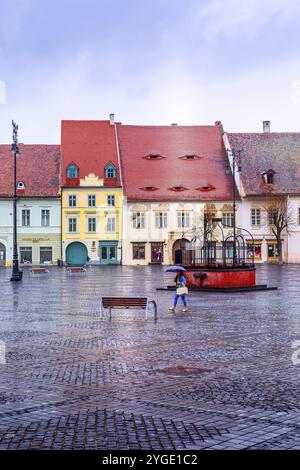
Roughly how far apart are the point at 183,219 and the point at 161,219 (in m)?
2.20

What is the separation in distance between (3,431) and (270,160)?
68278mm

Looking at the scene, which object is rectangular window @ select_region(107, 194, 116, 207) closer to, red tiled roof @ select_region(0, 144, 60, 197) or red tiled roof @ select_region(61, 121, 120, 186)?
red tiled roof @ select_region(61, 121, 120, 186)

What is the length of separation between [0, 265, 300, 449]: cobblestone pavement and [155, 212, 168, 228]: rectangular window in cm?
5353

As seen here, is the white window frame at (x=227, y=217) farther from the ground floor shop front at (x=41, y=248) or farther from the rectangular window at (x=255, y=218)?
the ground floor shop front at (x=41, y=248)

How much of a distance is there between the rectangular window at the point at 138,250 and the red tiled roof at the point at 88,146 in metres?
6.47

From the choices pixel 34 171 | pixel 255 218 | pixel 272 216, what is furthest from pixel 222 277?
pixel 34 171

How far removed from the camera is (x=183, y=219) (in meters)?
73.1

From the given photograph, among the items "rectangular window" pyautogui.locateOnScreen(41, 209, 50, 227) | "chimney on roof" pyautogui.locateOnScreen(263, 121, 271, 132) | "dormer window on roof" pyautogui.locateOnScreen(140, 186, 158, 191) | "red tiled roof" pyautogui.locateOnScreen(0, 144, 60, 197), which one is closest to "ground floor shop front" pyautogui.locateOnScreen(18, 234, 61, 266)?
"rectangular window" pyautogui.locateOnScreen(41, 209, 50, 227)

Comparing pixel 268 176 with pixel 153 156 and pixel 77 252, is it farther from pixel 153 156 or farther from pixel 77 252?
pixel 77 252

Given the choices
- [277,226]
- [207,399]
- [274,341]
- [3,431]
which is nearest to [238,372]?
[207,399]

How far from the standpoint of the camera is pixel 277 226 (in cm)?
7106

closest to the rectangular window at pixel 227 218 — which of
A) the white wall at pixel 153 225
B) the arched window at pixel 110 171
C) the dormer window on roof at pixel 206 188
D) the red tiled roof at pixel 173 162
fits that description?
the white wall at pixel 153 225
